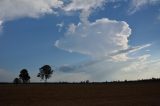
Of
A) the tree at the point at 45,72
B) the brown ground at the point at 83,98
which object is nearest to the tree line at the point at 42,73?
the tree at the point at 45,72

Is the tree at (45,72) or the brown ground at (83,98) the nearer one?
the brown ground at (83,98)

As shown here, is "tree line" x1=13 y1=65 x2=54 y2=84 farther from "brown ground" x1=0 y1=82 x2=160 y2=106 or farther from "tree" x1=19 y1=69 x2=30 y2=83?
"brown ground" x1=0 y1=82 x2=160 y2=106

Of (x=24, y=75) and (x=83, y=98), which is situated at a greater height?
(x=24, y=75)

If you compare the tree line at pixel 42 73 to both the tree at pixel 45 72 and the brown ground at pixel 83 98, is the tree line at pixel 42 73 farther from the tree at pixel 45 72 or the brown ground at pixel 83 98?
the brown ground at pixel 83 98

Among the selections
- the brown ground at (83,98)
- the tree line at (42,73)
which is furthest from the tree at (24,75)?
the brown ground at (83,98)

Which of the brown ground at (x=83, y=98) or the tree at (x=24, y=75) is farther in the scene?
the tree at (x=24, y=75)

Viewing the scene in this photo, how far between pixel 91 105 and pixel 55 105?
12.2ft

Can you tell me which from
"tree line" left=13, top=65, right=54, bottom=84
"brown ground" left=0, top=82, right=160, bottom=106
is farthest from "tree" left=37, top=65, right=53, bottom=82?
"brown ground" left=0, top=82, right=160, bottom=106

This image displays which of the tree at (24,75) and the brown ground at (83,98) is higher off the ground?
the tree at (24,75)

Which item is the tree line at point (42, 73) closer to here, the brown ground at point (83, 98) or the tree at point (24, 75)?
the tree at point (24, 75)

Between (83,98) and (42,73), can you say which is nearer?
(83,98)

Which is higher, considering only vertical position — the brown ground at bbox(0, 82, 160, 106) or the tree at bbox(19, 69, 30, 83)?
the tree at bbox(19, 69, 30, 83)

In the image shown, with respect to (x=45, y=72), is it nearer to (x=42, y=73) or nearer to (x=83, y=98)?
(x=42, y=73)

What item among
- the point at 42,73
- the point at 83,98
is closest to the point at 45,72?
the point at 42,73
